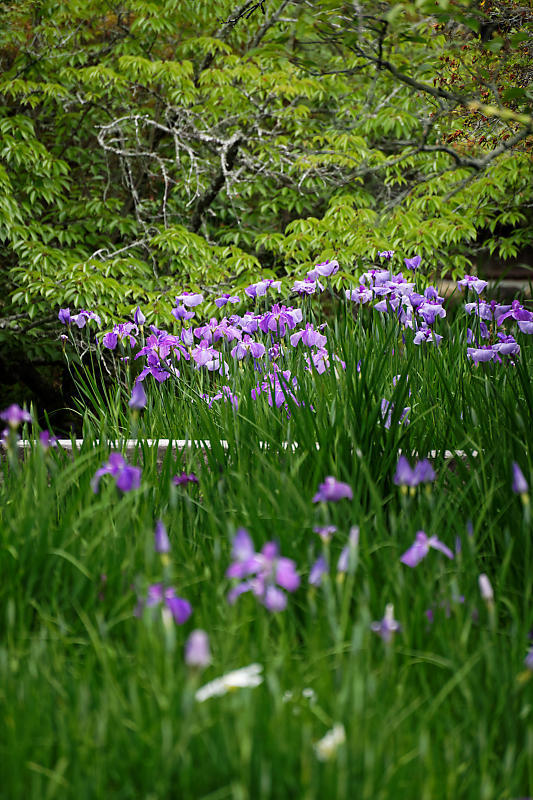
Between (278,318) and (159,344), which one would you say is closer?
(159,344)

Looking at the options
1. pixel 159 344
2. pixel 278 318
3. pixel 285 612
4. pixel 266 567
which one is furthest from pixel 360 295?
pixel 266 567

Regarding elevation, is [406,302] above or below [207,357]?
above

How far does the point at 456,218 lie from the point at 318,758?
483 cm

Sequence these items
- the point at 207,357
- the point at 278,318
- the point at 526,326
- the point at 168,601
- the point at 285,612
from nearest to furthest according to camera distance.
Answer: the point at 168,601
the point at 285,612
the point at 526,326
the point at 207,357
the point at 278,318

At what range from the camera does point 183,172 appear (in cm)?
655

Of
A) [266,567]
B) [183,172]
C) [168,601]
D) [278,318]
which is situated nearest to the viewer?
[266,567]

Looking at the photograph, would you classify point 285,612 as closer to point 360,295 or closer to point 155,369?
point 155,369

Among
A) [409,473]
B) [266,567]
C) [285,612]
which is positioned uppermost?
[409,473]

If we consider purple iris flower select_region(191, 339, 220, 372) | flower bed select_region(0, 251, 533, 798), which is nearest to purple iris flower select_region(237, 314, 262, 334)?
purple iris flower select_region(191, 339, 220, 372)

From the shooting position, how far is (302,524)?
1745 millimetres

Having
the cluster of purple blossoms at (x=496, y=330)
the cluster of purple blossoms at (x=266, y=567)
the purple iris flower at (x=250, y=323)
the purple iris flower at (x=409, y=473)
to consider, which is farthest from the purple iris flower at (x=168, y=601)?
the purple iris flower at (x=250, y=323)

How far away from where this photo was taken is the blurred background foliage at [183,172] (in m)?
5.55

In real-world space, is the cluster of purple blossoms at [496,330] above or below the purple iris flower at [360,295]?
below

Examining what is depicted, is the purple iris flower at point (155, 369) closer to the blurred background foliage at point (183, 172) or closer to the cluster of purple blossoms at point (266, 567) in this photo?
the cluster of purple blossoms at point (266, 567)
